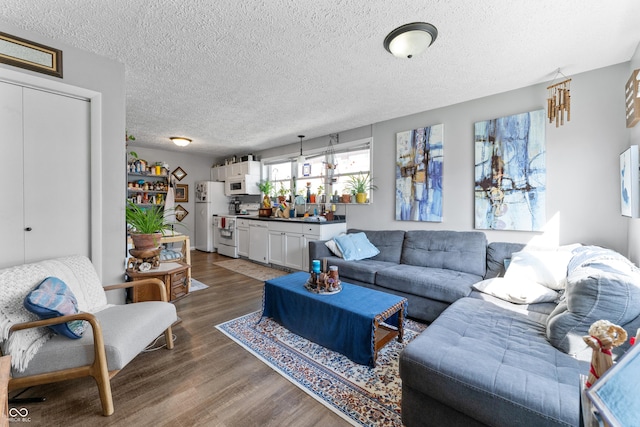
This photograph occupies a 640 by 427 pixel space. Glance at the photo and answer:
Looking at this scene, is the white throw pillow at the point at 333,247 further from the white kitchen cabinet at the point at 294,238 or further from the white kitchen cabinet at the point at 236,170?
the white kitchen cabinet at the point at 236,170

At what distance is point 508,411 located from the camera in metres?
1.10

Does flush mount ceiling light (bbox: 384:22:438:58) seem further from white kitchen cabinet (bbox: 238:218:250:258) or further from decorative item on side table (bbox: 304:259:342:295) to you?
white kitchen cabinet (bbox: 238:218:250:258)

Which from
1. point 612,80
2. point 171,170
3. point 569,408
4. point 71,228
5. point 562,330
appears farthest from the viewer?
point 171,170

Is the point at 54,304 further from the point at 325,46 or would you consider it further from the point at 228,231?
the point at 228,231

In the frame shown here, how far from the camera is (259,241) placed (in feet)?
17.3

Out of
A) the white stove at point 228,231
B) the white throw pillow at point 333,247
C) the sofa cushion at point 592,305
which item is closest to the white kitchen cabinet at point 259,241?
the white stove at point 228,231

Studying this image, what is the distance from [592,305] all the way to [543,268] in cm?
105

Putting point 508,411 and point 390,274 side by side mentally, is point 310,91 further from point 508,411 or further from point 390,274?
point 508,411

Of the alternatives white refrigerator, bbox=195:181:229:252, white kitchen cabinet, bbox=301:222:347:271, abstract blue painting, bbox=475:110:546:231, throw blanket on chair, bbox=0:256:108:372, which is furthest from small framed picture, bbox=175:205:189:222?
abstract blue painting, bbox=475:110:546:231

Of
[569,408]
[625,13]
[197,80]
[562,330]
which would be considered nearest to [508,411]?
[569,408]

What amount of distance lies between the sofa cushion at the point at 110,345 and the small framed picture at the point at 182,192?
17.4 feet

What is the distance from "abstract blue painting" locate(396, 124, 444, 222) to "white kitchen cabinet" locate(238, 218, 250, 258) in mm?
3227

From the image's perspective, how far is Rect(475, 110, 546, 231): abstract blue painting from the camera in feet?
9.21

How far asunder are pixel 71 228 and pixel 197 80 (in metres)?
1.81
